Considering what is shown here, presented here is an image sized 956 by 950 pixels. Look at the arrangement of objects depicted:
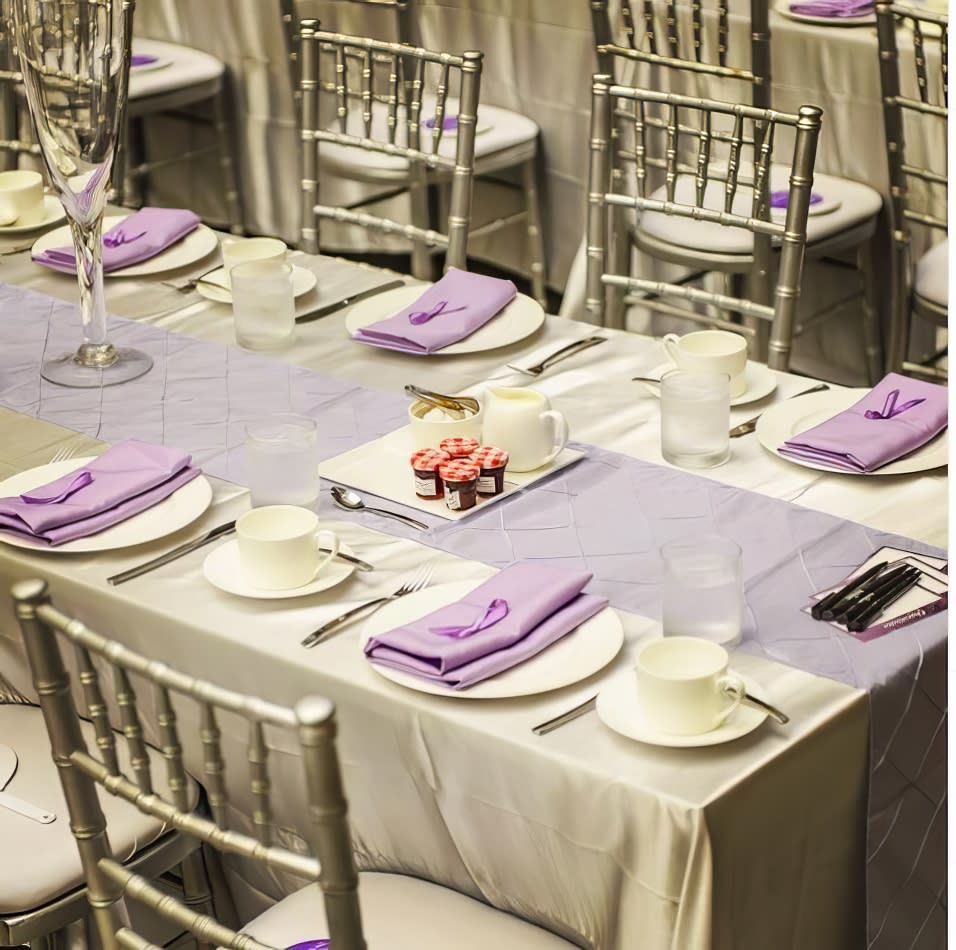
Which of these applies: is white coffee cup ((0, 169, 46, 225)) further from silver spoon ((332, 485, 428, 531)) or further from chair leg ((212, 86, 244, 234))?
chair leg ((212, 86, 244, 234))

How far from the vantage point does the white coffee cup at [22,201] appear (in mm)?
2641

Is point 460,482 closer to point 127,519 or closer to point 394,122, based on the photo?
point 127,519

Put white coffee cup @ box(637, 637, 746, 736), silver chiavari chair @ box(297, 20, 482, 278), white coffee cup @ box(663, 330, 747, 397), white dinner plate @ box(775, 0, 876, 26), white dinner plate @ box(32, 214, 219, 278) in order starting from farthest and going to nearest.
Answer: white dinner plate @ box(775, 0, 876, 26) < silver chiavari chair @ box(297, 20, 482, 278) < white dinner plate @ box(32, 214, 219, 278) < white coffee cup @ box(663, 330, 747, 397) < white coffee cup @ box(637, 637, 746, 736)

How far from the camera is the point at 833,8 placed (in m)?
3.28

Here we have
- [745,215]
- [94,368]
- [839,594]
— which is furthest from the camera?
[745,215]

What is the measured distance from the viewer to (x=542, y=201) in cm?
381

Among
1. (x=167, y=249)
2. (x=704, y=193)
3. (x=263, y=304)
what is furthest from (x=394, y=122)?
(x=263, y=304)

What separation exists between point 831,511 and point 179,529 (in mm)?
709

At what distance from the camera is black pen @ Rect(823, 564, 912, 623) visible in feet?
4.91

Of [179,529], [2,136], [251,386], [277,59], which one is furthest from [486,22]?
[179,529]

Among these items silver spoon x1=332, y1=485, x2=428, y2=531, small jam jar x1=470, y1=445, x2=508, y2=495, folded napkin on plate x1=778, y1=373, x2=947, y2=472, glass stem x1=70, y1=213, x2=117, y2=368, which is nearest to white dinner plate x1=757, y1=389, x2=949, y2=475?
folded napkin on plate x1=778, y1=373, x2=947, y2=472

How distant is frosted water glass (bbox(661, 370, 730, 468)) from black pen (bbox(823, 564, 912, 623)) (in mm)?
308

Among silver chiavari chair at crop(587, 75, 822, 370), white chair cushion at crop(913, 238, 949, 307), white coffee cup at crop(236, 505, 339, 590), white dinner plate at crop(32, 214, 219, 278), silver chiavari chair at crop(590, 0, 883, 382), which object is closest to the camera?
white coffee cup at crop(236, 505, 339, 590)

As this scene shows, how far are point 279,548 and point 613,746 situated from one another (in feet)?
1.37
